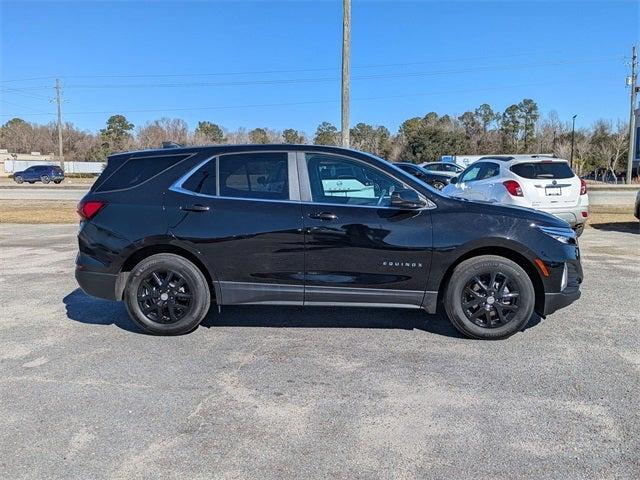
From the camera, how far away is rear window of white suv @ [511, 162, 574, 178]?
9.74 m

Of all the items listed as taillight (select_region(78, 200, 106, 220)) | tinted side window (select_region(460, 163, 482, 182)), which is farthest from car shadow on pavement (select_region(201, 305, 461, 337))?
tinted side window (select_region(460, 163, 482, 182))

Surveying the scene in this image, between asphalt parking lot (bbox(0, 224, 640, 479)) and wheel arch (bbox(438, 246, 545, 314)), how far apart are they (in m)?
0.44

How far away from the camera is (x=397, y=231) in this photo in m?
4.72

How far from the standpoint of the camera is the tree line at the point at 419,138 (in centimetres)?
6266

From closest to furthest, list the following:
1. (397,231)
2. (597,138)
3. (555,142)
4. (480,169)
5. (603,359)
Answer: (603,359) → (397,231) → (480,169) → (597,138) → (555,142)

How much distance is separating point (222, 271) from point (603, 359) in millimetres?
3427

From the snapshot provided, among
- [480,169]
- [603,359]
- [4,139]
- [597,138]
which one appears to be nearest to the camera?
[603,359]

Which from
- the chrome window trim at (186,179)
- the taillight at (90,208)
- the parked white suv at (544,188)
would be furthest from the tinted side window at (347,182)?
the parked white suv at (544,188)

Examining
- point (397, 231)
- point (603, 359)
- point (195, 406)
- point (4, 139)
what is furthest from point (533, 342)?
point (4, 139)

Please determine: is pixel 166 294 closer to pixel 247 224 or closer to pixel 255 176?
pixel 247 224

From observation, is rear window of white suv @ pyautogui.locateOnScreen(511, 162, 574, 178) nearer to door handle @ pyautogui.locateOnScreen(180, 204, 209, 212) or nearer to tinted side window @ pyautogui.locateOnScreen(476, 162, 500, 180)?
tinted side window @ pyautogui.locateOnScreen(476, 162, 500, 180)

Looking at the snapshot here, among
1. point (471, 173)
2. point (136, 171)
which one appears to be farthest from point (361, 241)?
point (471, 173)

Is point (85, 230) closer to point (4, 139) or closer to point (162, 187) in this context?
point (162, 187)

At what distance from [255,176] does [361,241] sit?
1.19 meters
